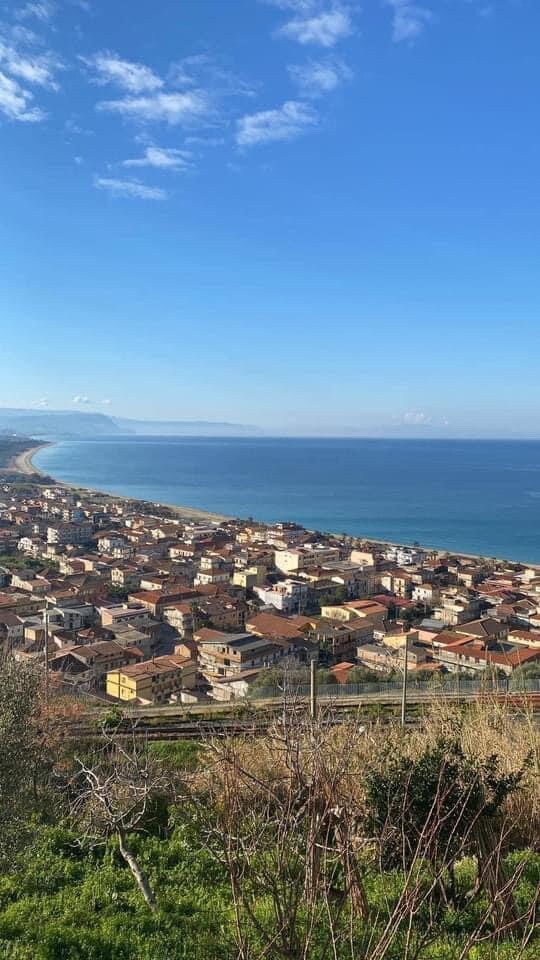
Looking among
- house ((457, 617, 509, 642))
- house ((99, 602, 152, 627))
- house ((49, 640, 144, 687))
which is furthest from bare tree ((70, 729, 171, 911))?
house ((457, 617, 509, 642))

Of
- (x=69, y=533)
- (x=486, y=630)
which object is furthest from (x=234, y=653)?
(x=69, y=533)

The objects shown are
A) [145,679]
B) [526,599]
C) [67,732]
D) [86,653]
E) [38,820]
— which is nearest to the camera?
[38,820]

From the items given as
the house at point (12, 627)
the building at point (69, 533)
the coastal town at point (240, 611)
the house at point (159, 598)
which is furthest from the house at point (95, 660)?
the building at point (69, 533)

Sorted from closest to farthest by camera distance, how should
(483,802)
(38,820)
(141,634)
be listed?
(483,802), (38,820), (141,634)

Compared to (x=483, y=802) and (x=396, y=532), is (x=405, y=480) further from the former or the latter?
(x=483, y=802)

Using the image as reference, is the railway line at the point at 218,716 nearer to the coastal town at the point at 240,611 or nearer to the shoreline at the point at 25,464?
the coastal town at the point at 240,611

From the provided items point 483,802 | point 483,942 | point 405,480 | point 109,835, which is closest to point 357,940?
point 483,942

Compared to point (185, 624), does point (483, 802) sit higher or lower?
higher

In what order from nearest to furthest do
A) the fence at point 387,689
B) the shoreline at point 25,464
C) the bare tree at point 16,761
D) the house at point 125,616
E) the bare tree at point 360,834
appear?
the bare tree at point 360,834
the bare tree at point 16,761
the fence at point 387,689
the house at point 125,616
the shoreline at point 25,464
